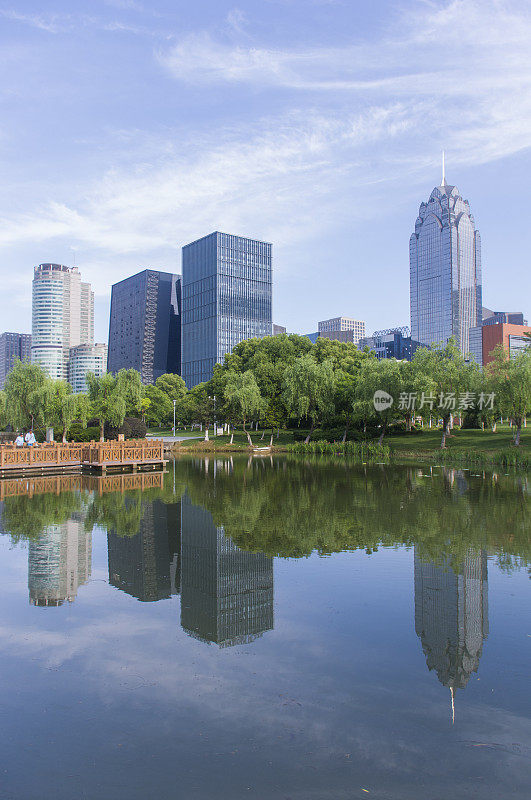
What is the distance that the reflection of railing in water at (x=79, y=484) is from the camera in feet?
78.0

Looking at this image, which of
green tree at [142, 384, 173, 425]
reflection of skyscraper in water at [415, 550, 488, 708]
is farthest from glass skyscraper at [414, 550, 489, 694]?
green tree at [142, 384, 173, 425]

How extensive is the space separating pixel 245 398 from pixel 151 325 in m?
131

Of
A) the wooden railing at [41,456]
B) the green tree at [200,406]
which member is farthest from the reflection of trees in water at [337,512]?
the green tree at [200,406]

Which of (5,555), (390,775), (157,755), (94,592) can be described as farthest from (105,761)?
(5,555)

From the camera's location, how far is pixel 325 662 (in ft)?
22.1

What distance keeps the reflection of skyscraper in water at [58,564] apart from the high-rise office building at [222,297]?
399 feet

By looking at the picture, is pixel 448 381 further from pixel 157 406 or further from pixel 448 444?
pixel 157 406

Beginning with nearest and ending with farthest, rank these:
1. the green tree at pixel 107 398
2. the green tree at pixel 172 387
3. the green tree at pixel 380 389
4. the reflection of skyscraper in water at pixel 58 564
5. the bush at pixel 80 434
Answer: the reflection of skyscraper in water at pixel 58 564 < the green tree at pixel 380 389 < the green tree at pixel 107 398 < the bush at pixel 80 434 < the green tree at pixel 172 387

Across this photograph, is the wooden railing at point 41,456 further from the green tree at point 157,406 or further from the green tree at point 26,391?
the green tree at point 157,406

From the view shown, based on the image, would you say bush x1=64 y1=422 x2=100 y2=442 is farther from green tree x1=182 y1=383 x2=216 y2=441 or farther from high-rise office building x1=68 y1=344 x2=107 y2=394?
high-rise office building x1=68 y1=344 x2=107 y2=394

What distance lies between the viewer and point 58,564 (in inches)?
444

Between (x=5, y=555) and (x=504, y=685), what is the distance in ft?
33.8

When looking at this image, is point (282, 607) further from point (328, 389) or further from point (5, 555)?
point (328, 389)

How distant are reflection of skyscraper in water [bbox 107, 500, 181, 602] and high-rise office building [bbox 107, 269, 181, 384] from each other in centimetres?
16186
